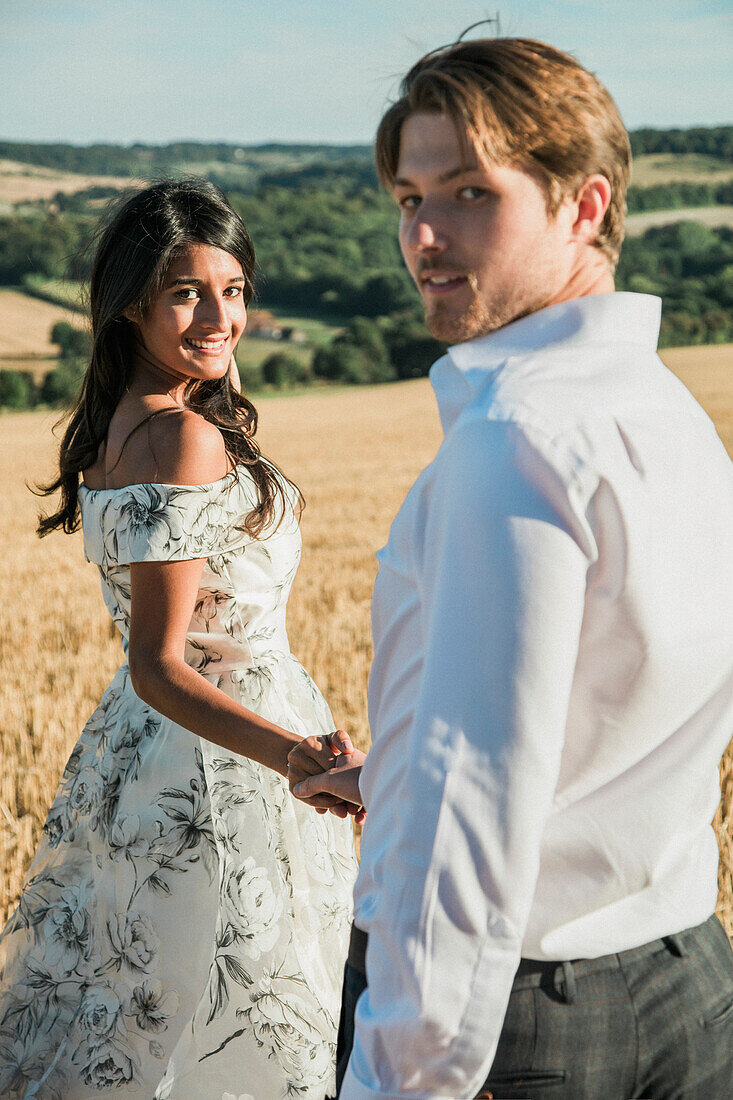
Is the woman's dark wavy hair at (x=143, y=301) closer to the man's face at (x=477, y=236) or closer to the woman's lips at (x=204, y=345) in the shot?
the woman's lips at (x=204, y=345)

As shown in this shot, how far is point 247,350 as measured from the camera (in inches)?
2016

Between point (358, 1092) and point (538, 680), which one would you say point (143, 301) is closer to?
point (538, 680)

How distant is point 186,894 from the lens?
2.19 metres

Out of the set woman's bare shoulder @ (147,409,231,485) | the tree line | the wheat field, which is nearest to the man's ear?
woman's bare shoulder @ (147,409,231,485)

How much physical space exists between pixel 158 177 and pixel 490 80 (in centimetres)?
165

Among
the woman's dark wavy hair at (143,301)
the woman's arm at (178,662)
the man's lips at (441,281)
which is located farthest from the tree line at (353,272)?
the man's lips at (441,281)

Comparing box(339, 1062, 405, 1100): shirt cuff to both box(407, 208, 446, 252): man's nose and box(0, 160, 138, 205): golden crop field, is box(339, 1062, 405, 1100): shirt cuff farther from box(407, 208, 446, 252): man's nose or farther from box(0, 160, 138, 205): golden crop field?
box(0, 160, 138, 205): golden crop field

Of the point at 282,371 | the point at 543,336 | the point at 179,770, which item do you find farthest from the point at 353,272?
the point at 543,336

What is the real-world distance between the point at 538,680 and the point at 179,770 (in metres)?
1.44

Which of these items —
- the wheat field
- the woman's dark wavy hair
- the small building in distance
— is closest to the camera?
the woman's dark wavy hair

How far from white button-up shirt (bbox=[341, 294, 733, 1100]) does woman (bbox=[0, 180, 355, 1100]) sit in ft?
3.28

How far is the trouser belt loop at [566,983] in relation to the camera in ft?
3.71

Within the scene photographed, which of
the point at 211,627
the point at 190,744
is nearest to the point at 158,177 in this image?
the point at 211,627

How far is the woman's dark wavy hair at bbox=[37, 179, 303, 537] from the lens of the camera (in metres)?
2.27
